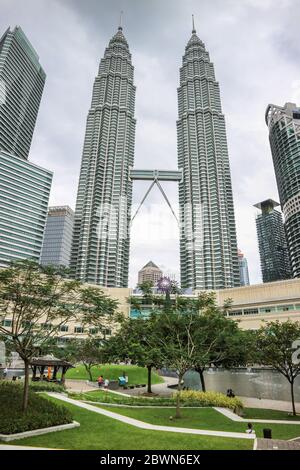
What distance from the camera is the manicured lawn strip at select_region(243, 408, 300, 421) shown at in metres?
21.9

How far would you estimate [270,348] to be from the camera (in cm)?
2422

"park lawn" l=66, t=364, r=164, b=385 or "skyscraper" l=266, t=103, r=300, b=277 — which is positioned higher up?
"skyscraper" l=266, t=103, r=300, b=277

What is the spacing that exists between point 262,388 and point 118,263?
138820 millimetres

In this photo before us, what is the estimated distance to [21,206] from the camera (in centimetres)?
16350

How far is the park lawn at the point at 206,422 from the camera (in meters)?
16.6

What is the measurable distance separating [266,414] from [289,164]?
181541 mm

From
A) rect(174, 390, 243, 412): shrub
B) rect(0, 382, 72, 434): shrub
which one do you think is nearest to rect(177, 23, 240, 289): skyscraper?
rect(174, 390, 243, 412): shrub

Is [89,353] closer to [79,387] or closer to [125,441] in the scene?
[79,387]

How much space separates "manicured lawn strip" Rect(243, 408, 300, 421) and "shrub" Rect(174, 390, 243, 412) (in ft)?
2.83

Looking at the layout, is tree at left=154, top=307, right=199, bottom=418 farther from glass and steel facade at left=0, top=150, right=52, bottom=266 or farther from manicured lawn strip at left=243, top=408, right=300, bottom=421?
glass and steel facade at left=0, top=150, right=52, bottom=266

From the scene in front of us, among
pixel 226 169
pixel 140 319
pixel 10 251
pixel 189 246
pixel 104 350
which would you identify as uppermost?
pixel 226 169

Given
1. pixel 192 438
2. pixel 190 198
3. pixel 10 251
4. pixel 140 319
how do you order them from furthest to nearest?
pixel 190 198 < pixel 10 251 < pixel 140 319 < pixel 192 438

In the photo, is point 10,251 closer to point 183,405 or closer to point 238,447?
point 183,405
